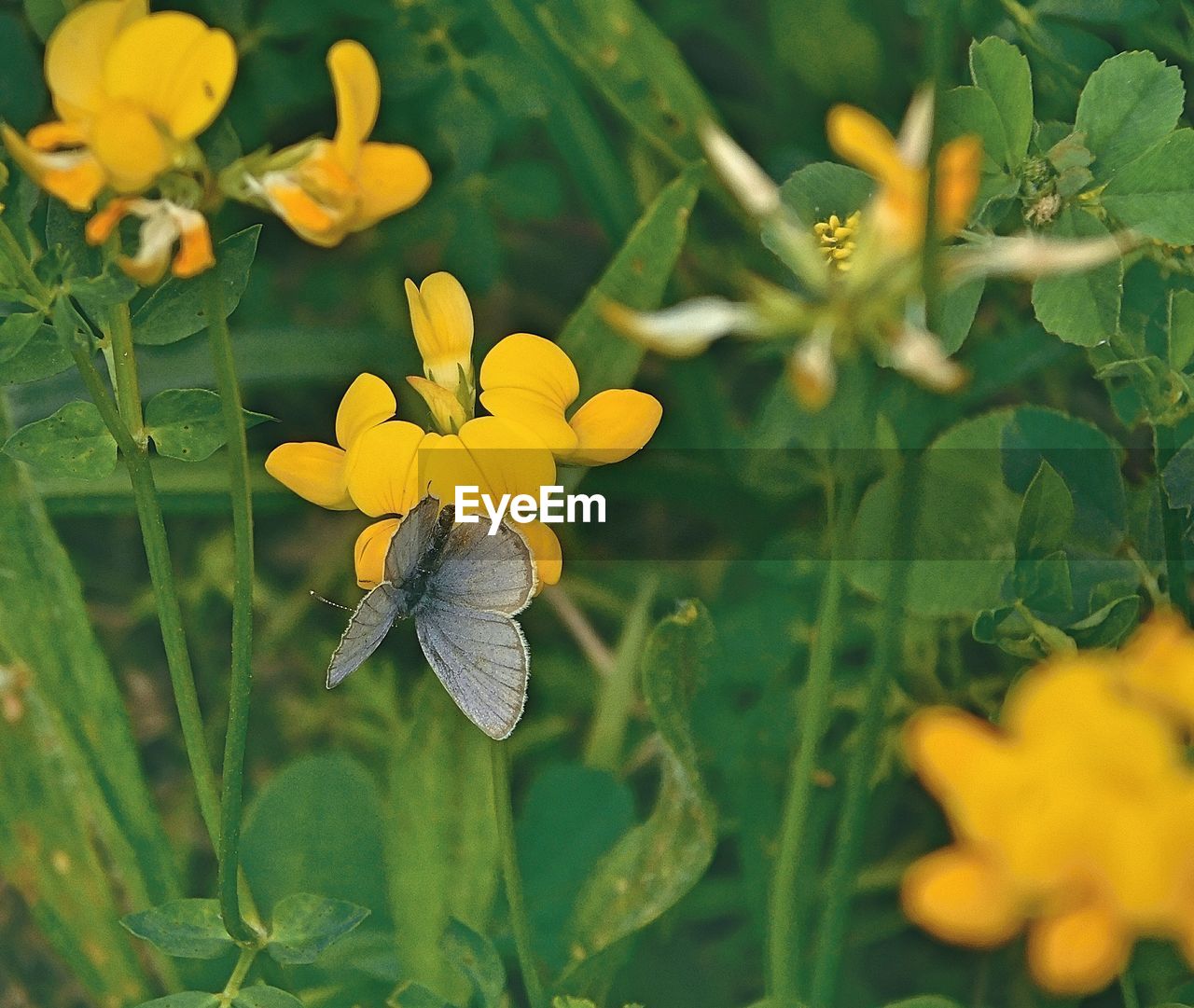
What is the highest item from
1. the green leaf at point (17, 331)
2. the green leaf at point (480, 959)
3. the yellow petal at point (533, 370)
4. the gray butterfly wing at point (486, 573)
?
the green leaf at point (17, 331)

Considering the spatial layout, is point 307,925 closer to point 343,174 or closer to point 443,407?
point 443,407

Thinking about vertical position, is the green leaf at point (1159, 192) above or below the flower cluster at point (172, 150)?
below

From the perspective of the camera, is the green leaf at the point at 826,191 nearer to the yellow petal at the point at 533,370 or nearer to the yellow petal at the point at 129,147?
the yellow petal at the point at 533,370

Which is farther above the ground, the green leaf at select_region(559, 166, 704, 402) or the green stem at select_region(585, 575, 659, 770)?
the green leaf at select_region(559, 166, 704, 402)

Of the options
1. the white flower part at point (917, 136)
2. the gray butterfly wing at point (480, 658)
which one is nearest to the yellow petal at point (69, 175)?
the gray butterfly wing at point (480, 658)

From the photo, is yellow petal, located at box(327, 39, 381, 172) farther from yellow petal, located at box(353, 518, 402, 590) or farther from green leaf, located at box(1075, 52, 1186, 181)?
green leaf, located at box(1075, 52, 1186, 181)

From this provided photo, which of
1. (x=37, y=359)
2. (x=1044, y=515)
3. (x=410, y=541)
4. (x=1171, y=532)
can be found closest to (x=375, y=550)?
(x=410, y=541)

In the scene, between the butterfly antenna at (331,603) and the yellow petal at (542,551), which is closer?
the yellow petal at (542,551)

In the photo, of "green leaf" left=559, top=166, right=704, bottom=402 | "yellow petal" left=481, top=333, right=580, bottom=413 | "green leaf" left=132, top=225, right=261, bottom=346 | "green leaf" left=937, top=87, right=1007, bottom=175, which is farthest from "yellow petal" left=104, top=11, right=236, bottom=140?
"green leaf" left=937, top=87, right=1007, bottom=175
